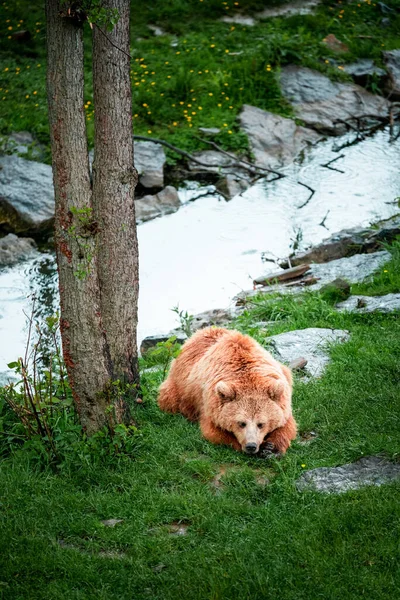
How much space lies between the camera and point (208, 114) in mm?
16891

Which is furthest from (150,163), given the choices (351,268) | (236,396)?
(236,396)

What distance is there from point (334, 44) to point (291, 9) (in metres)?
2.32

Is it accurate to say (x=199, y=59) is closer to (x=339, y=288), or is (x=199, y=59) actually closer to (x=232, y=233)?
(x=232, y=233)

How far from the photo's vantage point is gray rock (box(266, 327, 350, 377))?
8.07m

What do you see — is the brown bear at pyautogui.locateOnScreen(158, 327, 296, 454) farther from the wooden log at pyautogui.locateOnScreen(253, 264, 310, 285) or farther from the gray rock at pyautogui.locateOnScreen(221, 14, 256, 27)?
the gray rock at pyautogui.locateOnScreen(221, 14, 256, 27)

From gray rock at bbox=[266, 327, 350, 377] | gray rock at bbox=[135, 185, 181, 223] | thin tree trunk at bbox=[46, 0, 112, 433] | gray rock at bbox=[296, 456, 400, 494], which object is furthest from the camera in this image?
gray rock at bbox=[135, 185, 181, 223]

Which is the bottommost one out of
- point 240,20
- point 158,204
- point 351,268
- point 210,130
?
point 158,204

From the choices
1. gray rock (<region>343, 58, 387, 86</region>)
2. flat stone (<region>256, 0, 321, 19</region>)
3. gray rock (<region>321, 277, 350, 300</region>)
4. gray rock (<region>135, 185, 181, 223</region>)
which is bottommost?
gray rock (<region>135, 185, 181, 223</region>)

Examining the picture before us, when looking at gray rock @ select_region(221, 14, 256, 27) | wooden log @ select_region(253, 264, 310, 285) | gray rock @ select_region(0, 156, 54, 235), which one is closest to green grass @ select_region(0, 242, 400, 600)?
wooden log @ select_region(253, 264, 310, 285)

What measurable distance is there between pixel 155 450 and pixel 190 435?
0.45 meters

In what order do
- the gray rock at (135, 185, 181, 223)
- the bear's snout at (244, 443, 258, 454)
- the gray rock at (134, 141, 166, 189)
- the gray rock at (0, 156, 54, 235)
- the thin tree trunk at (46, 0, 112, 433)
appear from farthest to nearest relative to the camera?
the gray rock at (134, 141, 166, 189)
the gray rock at (135, 185, 181, 223)
the gray rock at (0, 156, 54, 235)
the bear's snout at (244, 443, 258, 454)
the thin tree trunk at (46, 0, 112, 433)

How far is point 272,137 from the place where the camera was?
1662 centimetres

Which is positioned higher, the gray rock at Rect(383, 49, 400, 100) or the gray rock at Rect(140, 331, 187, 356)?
the gray rock at Rect(383, 49, 400, 100)

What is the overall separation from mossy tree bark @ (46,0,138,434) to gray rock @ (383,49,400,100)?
12.9 m
